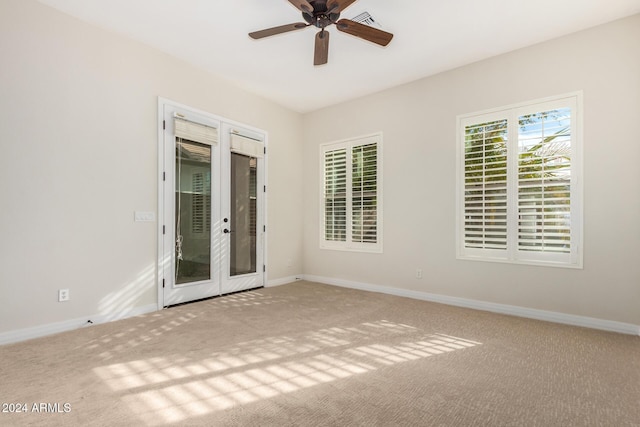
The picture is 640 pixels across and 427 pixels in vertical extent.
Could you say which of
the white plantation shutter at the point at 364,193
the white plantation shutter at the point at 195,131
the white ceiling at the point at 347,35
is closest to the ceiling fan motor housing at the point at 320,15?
the white ceiling at the point at 347,35

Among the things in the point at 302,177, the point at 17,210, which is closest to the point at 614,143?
the point at 302,177

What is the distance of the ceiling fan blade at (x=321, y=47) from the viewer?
2830 millimetres

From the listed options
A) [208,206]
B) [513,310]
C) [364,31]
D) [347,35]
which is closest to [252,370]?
[208,206]

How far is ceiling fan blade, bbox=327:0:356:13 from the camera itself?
245 cm

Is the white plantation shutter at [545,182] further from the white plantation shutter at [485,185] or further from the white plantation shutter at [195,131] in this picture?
the white plantation shutter at [195,131]

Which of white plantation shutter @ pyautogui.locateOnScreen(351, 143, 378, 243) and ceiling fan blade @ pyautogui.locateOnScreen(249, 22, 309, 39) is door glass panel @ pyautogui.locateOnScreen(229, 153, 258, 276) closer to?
white plantation shutter @ pyautogui.locateOnScreen(351, 143, 378, 243)

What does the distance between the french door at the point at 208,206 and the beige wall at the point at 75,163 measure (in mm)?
182

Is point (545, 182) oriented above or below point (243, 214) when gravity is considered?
above

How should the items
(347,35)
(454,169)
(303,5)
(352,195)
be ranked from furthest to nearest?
(352,195), (454,169), (347,35), (303,5)

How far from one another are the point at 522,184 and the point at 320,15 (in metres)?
2.88

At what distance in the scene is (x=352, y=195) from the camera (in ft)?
17.2

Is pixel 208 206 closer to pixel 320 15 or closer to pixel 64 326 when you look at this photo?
pixel 64 326

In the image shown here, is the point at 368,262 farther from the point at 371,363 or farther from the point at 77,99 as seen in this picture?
the point at 77,99

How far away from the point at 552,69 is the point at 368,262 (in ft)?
11.0
